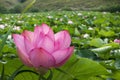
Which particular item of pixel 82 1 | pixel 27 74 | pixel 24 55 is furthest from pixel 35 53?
pixel 82 1

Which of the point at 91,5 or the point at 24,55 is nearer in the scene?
the point at 24,55

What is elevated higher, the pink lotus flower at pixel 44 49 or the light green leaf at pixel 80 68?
the pink lotus flower at pixel 44 49

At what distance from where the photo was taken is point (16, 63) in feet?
2.42

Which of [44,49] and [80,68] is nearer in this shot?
[44,49]

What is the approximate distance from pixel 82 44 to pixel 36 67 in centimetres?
104

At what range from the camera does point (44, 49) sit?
0.61 m

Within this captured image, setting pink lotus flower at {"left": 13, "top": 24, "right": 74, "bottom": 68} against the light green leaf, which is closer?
pink lotus flower at {"left": 13, "top": 24, "right": 74, "bottom": 68}

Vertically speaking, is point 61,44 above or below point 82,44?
above

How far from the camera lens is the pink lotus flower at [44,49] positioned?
60cm

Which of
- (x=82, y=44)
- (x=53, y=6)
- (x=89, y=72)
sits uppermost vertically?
(x=89, y=72)

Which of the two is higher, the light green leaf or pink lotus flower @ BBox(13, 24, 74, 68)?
pink lotus flower @ BBox(13, 24, 74, 68)

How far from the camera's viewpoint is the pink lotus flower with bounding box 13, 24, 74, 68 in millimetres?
603

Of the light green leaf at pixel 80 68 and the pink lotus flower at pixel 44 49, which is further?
the light green leaf at pixel 80 68

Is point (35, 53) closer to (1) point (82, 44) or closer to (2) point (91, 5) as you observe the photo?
(1) point (82, 44)
